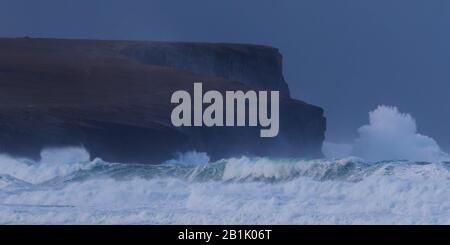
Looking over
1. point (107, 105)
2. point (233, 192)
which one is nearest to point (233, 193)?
point (233, 192)

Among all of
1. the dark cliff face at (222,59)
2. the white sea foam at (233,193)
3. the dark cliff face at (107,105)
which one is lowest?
the white sea foam at (233,193)

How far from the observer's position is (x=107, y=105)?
2359 cm

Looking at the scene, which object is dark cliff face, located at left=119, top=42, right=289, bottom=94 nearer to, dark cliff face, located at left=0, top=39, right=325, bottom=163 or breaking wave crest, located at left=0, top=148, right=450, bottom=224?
dark cliff face, located at left=0, top=39, right=325, bottom=163

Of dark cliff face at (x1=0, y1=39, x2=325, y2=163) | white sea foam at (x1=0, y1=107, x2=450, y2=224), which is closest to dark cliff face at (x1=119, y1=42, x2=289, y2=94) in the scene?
dark cliff face at (x1=0, y1=39, x2=325, y2=163)

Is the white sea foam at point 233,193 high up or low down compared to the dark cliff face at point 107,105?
down

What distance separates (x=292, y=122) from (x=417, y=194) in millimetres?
13490

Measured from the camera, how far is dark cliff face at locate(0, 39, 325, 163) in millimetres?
22531

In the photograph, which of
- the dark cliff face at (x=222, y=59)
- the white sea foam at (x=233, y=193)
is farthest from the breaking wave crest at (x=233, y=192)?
Answer: the dark cliff face at (x=222, y=59)

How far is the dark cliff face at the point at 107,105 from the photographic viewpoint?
22531 mm

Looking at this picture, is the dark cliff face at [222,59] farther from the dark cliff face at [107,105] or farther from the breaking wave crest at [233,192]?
the breaking wave crest at [233,192]

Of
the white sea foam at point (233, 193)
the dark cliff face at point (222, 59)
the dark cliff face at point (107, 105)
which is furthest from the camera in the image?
the dark cliff face at point (222, 59)
